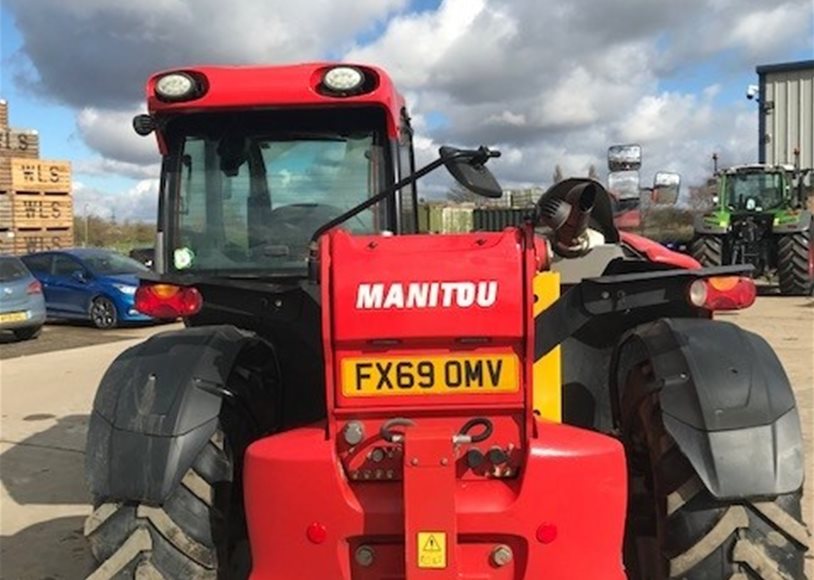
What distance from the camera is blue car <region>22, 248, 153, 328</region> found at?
Answer: 1569 cm

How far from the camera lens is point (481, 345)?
8.41 ft

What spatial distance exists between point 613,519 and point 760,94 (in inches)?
1034

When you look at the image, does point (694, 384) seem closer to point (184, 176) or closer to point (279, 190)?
point (279, 190)

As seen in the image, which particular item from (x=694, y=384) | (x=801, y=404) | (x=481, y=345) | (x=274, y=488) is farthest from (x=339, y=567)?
(x=801, y=404)

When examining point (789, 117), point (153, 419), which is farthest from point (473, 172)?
point (789, 117)

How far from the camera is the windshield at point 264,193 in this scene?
4.12m

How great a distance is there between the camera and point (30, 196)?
76.0 ft

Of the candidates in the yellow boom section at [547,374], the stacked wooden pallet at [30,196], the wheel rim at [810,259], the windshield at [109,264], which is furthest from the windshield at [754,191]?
the stacked wooden pallet at [30,196]

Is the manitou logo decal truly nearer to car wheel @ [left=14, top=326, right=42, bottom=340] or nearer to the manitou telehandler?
the manitou telehandler

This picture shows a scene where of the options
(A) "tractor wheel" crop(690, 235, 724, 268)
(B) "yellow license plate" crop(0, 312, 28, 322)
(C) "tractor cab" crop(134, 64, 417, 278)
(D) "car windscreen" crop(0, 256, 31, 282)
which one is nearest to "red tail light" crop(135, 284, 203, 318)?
(C) "tractor cab" crop(134, 64, 417, 278)

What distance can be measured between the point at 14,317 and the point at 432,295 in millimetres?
12804

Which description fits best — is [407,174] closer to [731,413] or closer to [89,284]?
[731,413]

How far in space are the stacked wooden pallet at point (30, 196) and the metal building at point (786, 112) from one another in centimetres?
1979

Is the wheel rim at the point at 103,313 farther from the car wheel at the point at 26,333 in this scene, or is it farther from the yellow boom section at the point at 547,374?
the yellow boom section at the point at 547,374
